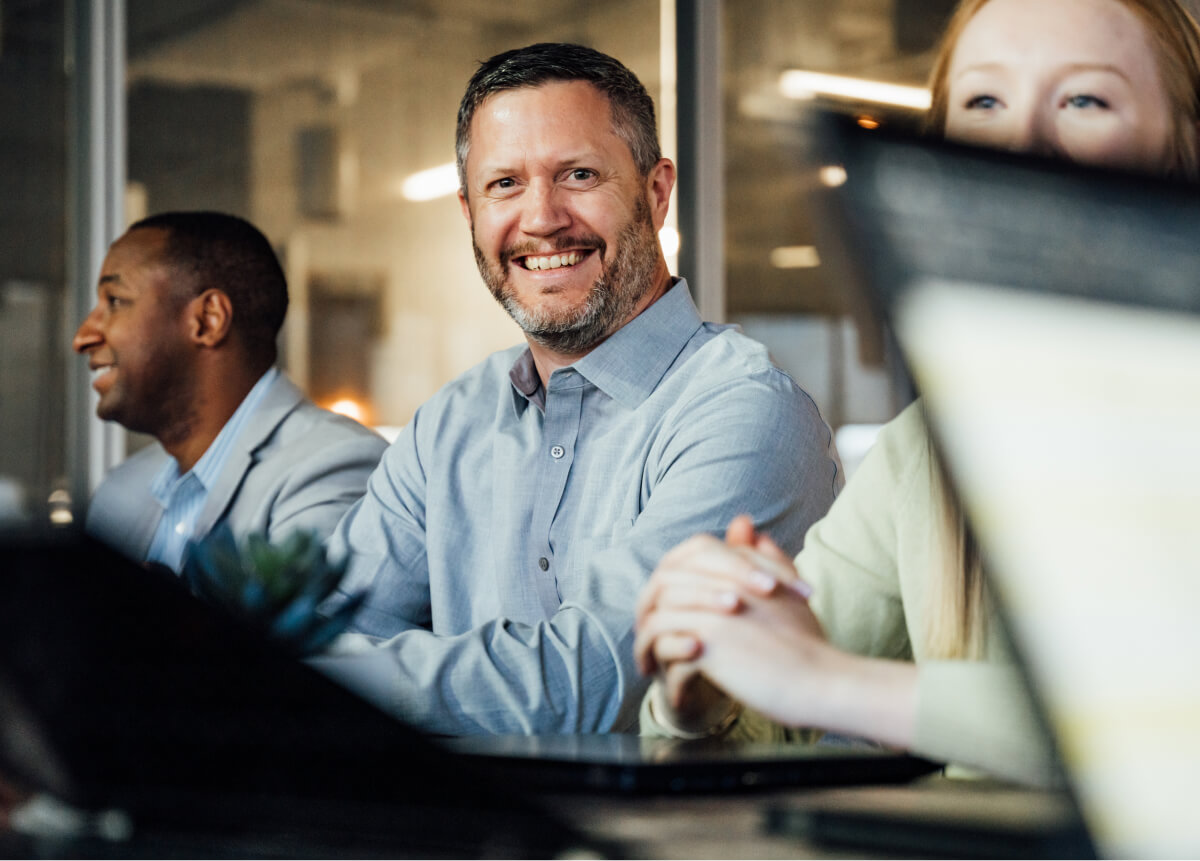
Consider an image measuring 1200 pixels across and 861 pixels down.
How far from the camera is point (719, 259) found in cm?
396

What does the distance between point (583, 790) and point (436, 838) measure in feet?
0.44

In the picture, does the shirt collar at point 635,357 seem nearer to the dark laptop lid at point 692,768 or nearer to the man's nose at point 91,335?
the dark laptop lid at point 692,768

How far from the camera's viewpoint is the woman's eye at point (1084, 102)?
32.8 inches

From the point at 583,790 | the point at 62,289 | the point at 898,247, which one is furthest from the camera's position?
the point at 62,289

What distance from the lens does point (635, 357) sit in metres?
1.62

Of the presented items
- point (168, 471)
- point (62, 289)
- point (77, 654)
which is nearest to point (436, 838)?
point (77, 654)

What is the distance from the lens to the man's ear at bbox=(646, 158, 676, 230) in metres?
1.88

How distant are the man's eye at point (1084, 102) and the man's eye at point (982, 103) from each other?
8 cm

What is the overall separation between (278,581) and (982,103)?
2.11ft

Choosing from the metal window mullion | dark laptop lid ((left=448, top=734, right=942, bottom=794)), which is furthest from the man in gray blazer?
dark laptop lid ((left=448, top=734, right=942, bottom=794))

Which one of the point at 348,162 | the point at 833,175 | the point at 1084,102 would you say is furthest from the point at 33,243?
the point at 833,175

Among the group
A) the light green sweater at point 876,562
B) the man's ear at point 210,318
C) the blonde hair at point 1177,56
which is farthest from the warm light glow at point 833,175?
the man's ear at point 210,318

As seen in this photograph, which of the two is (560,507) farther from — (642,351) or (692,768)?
(692,768)

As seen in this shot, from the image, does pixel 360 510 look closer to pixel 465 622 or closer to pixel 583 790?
pixel 465 622
